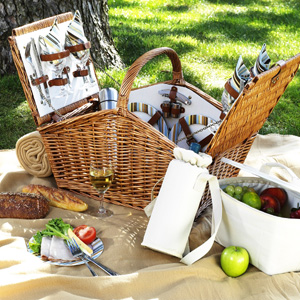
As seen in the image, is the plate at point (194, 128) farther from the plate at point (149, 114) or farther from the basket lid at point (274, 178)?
the basket lid at point (274, 178)

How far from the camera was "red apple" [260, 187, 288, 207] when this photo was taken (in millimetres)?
2072

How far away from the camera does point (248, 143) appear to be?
2.48 m

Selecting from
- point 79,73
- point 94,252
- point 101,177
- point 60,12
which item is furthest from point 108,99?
point 60,12

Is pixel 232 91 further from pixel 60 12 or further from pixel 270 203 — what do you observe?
pixel 60 12

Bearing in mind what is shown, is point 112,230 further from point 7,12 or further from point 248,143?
point 7,12

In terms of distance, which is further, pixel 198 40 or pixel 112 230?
pixel 198 40

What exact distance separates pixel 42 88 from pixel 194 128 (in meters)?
0.81

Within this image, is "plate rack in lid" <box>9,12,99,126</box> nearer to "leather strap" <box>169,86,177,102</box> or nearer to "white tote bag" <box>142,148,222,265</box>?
"leather strap" <box>169,86,177,102</box>

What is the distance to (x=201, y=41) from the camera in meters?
5.09

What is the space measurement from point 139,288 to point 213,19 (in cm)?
455

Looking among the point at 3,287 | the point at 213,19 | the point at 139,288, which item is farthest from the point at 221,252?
the point at 213,19

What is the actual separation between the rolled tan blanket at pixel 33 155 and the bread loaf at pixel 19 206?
1.29 feet

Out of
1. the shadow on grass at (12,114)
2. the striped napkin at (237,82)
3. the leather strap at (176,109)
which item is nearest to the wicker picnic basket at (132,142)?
the striped napkin at (237,82)

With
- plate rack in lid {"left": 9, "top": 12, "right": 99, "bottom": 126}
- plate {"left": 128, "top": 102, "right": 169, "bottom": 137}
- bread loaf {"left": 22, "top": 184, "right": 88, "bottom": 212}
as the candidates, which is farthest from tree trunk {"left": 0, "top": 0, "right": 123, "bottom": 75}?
bread loaf {"left": 22, "top": 184, "right": 88, "bottom": 212}
